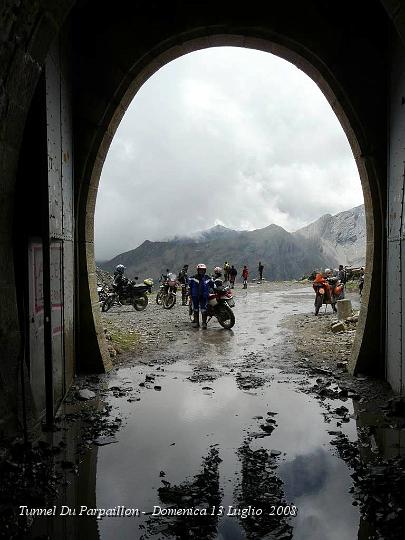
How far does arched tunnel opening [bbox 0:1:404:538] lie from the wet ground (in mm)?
19

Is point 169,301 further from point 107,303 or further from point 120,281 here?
point 107,303

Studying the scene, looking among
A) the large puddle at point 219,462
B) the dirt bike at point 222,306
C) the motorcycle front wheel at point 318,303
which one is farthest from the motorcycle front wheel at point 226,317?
the large puddle at point 219,462

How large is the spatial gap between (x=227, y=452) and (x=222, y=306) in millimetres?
6672

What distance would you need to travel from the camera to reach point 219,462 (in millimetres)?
3463

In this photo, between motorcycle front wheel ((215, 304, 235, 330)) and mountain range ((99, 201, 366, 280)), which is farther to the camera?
A: mountain range ((99, 201, 366, 280))

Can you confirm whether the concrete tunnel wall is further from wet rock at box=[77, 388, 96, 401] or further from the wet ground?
the wet ground

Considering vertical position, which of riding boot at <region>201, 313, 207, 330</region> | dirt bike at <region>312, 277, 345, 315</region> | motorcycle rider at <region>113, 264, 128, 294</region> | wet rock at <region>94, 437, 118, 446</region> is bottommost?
wet rock at <region>94, 437, 118, 446</region>

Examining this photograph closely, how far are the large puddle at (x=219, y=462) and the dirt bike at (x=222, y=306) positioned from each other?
13.2ft

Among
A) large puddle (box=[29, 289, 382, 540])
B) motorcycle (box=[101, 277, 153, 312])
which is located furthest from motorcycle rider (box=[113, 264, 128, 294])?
large puddle (box=[29, 289, 382, 540])

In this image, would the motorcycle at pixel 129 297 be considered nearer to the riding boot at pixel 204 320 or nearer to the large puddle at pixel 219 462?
the riding boot at pixel 204 320

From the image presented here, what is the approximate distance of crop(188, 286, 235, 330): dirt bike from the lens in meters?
10.1

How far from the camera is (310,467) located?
341 cm

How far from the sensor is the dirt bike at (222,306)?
1012cm

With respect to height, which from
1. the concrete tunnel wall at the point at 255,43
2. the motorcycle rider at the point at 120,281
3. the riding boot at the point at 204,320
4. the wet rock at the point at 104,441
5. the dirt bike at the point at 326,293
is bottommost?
the wet rock at the point at 104,441
